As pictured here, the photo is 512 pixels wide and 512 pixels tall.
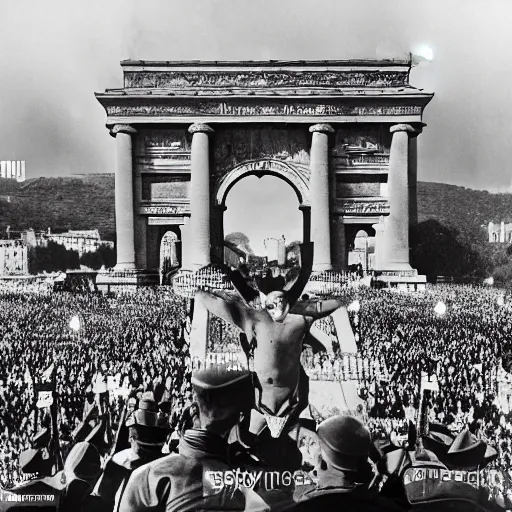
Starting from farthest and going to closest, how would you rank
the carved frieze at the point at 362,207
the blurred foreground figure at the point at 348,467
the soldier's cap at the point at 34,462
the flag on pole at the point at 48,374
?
1. the carved frieze at the point at 362,207
2. the flag on pole at the point at 48,374
3. the soldier's cap at the point at 34,462
4. the blurred foreground figure at the point at 348,467

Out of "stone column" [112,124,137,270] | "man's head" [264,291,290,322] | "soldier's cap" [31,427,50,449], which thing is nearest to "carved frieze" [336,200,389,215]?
"man's head" [264,291,290,322]

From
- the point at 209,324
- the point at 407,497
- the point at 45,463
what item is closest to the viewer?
the point at 407,497

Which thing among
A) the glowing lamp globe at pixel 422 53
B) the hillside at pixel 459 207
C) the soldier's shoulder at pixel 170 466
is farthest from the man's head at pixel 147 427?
the glowing lamp globe at pixel 422 53

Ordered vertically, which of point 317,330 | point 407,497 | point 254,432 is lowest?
point 407,497

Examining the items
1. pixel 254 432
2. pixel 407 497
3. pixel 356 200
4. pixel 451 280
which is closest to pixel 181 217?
pixel 356 200

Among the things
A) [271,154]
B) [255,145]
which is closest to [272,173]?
[271,154]

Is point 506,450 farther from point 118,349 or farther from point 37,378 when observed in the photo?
point 37,378

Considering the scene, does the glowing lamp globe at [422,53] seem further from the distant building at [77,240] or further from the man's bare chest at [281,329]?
the distant building at [77,240]
